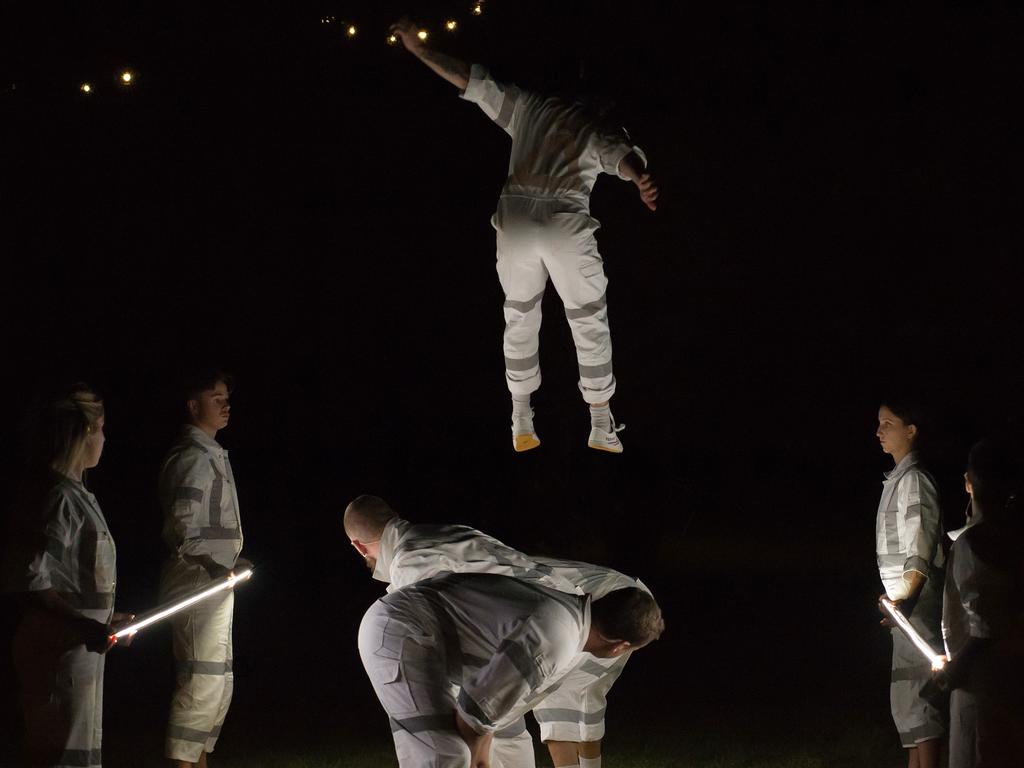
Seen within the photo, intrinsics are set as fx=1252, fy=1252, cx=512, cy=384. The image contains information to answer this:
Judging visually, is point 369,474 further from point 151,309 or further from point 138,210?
point 138,210

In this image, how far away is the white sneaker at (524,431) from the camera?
5.06m

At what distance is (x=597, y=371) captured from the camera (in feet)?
16.3

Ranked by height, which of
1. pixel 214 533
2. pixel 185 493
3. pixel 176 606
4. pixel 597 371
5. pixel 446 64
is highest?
pixel 446 64

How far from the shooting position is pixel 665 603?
1291 centimetres

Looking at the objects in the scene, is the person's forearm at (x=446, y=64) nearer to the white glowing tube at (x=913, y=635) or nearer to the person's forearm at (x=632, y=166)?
the person's forearm at (x=632, y=166)

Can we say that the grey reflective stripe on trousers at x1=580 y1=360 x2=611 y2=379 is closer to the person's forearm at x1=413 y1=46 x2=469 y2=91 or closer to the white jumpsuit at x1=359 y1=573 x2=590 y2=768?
the white jumpsuit at x1=359 y1=573 x2=590 y2=768

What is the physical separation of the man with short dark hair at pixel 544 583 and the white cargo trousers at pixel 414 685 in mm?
360

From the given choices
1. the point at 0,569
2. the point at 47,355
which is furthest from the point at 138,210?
the point at 0,569

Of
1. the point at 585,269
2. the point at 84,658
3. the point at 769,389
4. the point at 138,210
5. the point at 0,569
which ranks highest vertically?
the point at 138,210

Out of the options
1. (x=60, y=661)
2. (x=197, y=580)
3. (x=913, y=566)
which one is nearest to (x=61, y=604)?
(x=60, y=661)

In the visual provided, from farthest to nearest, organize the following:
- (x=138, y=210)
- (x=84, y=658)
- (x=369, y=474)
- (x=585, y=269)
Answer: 1. (x=369, y=474)
2. (x=138, y=210)
3. (x=585, y=269)
4. (x=84, y=658)

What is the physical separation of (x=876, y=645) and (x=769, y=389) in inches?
110

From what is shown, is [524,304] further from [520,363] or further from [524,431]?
[524,431]

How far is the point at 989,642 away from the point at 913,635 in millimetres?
457
